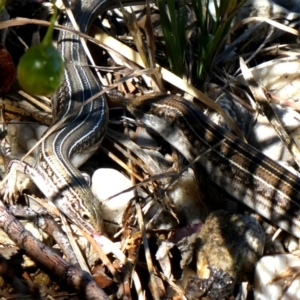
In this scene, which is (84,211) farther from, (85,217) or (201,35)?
(201,35)

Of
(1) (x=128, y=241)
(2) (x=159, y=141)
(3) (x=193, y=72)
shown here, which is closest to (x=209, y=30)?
(3) (x=193, y=72)

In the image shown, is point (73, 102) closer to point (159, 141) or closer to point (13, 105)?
point (13, 105)

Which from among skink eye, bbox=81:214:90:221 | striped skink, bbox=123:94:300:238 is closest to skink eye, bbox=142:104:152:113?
striped skink, bbox=123:94:300:238

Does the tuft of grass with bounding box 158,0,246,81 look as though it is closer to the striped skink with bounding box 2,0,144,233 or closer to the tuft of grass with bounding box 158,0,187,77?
the tuft of grass with bounding box 158,0,187,77

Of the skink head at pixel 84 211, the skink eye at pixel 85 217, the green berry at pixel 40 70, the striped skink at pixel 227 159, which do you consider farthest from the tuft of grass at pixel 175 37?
the green berry at pixel 40 70

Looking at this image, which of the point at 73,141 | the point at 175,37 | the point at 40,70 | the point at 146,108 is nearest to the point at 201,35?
the point at 175,37
